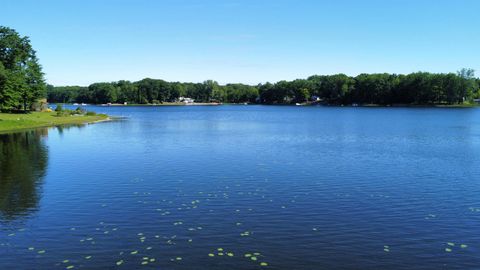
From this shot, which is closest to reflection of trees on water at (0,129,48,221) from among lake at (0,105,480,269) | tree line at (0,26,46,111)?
lake at (0,105,480,269)

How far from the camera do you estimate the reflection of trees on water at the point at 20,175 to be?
22.1 meters

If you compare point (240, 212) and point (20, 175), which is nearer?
point (240, 212)

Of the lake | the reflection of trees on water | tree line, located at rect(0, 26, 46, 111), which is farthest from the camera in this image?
tree line, located at rect(0, 26, 46, 111)

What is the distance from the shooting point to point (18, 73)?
9619 cm

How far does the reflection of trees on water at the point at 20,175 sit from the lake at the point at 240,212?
0.12 m

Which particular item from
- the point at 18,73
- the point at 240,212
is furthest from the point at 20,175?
the point at 18,73

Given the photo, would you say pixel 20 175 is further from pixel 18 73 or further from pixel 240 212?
pixel 18 73

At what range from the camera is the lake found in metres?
15.1

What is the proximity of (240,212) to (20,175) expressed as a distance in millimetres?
19232

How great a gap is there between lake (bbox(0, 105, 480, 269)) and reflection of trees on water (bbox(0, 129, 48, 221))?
0.39 feet

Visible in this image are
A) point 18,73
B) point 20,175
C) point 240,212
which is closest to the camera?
point 240,212

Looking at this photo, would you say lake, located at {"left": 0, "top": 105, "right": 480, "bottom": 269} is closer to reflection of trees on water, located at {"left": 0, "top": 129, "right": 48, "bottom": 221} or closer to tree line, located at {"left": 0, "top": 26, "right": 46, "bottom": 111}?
reflection of trees on water, located at {"left": 0, "top": 129, "right": 48, "bottom": 221}

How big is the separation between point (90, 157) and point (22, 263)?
27.4 metres

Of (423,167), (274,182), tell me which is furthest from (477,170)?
(274,182)
